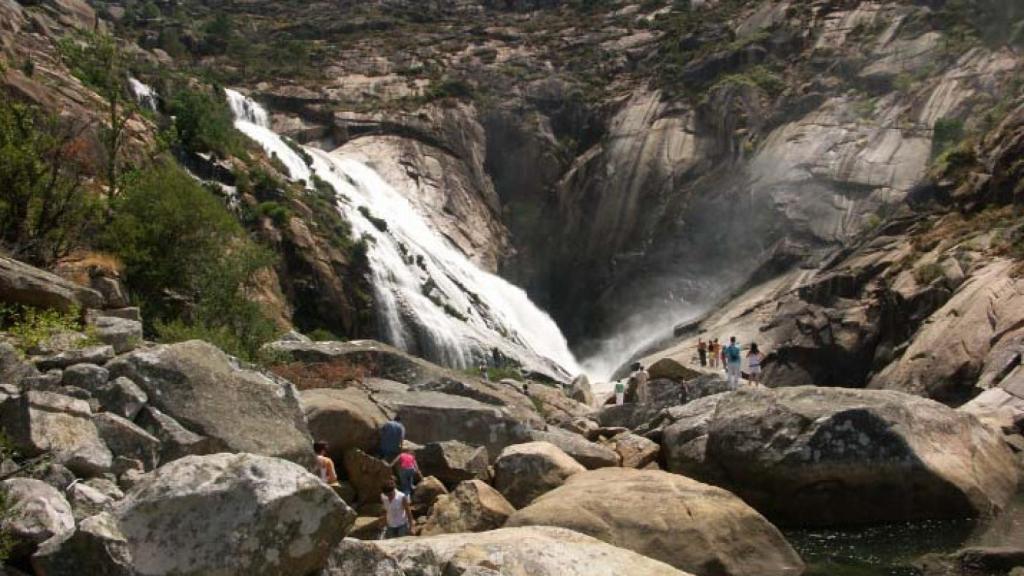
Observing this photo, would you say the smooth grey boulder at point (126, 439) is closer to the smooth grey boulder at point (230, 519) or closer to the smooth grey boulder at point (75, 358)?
the smooth grey boulder at point (75, 358)

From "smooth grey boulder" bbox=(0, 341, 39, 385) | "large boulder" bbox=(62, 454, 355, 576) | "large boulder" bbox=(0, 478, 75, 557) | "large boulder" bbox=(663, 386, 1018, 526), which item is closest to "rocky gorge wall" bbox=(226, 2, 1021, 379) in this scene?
"large boulder" bbox=(663, 386, 1018, 526)

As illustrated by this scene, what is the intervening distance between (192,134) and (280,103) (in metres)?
26.7

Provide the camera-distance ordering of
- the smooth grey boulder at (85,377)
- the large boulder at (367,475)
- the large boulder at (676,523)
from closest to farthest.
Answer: the smooth grey boulder at (85,377)
the large boulder at (676,523)
the large boulder at (367,475)

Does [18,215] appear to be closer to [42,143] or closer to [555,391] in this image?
[42,143]

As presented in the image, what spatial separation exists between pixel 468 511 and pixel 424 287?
3123cm

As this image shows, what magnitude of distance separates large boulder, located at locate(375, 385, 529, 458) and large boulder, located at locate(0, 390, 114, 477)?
9.51 m

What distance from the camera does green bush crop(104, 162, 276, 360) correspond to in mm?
22703

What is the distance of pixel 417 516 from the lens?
15.2 m

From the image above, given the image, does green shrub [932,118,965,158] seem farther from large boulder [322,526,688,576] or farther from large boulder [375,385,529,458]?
large boulder [322,526,688,576]

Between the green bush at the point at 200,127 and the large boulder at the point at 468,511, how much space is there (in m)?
31.5

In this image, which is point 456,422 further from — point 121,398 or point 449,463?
point 121,398

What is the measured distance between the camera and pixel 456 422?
761 inches

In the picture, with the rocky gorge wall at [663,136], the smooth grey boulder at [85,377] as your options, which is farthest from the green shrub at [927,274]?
the smooth grey boulder at [85,377]

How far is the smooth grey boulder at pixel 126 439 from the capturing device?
384 inches
